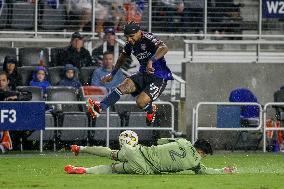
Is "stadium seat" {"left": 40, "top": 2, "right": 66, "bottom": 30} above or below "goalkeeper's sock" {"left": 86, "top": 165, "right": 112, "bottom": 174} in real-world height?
above

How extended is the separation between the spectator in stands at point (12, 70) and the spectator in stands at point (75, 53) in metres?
1.45

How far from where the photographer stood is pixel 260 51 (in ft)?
104

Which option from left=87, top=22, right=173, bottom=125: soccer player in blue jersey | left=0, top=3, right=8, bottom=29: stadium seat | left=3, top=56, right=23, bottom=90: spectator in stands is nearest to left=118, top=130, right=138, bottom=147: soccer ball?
left=87, top=22, right=173, bottom=125: soccer player in blue jersey

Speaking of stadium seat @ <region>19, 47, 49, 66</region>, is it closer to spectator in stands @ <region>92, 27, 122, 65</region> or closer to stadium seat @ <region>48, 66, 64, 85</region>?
stadium seat @ <region>48, 66, 64, 85</region>

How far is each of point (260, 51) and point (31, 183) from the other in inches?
564

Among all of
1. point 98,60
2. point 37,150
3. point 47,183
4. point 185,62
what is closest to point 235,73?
point 185,62

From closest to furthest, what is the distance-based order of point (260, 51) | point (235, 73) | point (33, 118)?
1. point (33, 118)
2. point (235, 73)
3. point (260, 51)

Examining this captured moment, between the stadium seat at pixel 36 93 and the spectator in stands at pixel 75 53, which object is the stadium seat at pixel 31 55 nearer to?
the spectator in stands at pixel 75 53

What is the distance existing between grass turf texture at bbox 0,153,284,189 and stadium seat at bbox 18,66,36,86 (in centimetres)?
312

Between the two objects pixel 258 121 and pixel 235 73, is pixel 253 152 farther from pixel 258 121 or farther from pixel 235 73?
pixel 235 73

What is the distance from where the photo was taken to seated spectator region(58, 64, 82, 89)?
27281mm

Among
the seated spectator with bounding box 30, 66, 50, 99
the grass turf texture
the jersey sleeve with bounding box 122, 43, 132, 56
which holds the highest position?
the jersey sleeve with bounding box 122, 43, 132, 56

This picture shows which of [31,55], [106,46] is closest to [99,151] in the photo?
[31,55]

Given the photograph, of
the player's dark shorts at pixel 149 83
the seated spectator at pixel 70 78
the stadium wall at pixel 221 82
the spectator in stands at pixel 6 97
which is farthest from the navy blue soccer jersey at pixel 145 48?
the stadium wall at pixel 221 82
